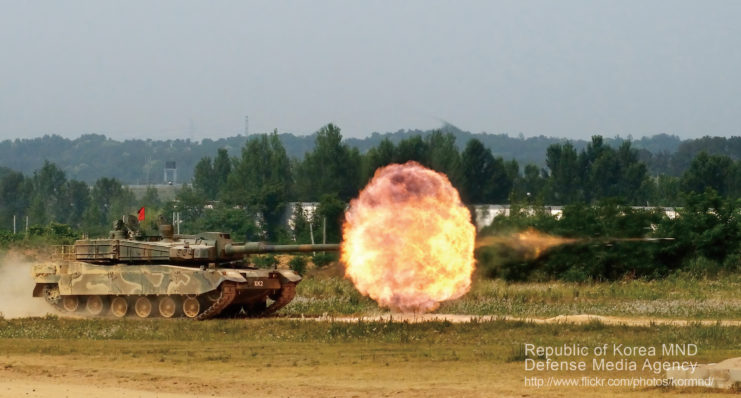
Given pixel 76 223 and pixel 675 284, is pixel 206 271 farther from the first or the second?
pixel 76 223

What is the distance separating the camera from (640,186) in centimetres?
10750

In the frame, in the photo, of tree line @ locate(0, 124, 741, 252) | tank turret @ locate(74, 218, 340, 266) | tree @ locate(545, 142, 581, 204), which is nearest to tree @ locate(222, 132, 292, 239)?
tree line @ locate(0, 124, 741, 252)

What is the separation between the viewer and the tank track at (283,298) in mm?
40250

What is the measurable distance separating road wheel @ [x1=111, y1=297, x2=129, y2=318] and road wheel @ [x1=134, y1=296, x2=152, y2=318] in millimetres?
402

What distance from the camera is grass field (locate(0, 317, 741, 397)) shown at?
73.9 feet

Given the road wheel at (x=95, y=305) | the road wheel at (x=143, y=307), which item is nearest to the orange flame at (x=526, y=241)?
the road wheel at (x=143, y=307)

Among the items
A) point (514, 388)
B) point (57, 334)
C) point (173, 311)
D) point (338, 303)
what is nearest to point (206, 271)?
point (173, 311)

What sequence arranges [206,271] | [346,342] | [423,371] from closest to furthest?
[423,371] < [346,342] < [206,271]

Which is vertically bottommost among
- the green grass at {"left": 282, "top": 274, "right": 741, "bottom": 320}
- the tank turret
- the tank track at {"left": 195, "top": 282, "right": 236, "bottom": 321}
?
the green grass at {"left": 282, "top": 274, "right": 741, "bottom": 320}

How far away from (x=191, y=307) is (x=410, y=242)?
906 centimetres

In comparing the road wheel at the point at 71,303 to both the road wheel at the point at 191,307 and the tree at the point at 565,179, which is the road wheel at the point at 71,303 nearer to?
the road wheel at the point at 191,307

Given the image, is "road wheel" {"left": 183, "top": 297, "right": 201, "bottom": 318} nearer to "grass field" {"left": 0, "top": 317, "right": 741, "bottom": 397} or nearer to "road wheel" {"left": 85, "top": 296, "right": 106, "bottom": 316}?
Result: "grass field" {"left": 0, "top": 317, "right": 741, "bottom": 397}

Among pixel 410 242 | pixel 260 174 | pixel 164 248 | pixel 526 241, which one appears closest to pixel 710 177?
pixel 260 174

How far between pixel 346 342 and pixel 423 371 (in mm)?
5794
